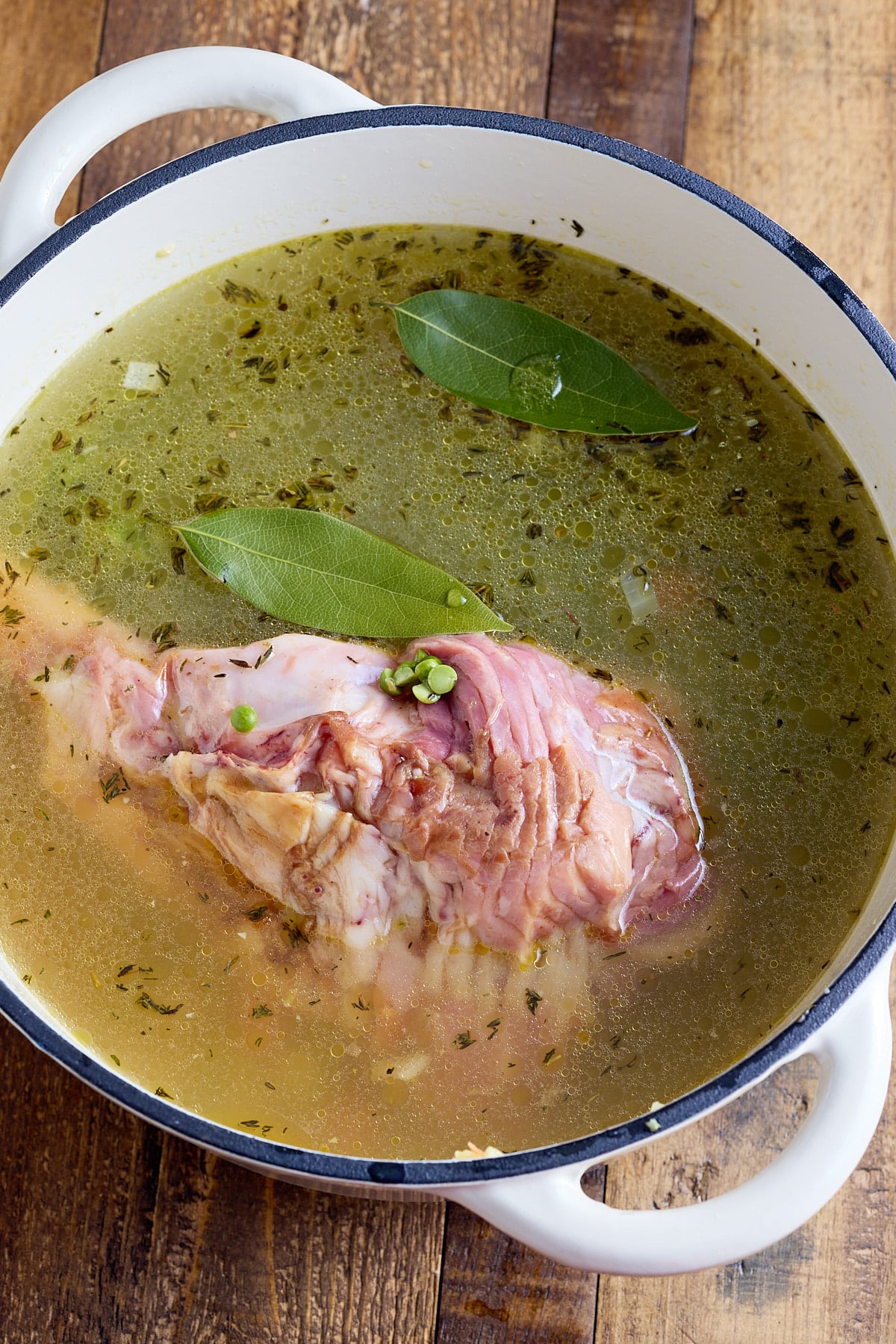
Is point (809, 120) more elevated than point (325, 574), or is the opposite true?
point (809, 120)

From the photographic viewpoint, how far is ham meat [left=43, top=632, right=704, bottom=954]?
1.61 meters

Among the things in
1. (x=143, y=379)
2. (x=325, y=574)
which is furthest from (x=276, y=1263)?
(x=143, y=379)

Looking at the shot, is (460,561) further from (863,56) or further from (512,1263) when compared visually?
(863,56)

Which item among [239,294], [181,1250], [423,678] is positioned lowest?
[181,1250]

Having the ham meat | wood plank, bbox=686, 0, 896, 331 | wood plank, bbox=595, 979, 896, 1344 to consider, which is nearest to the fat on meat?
the ham meat

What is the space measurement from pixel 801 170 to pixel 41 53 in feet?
4.62

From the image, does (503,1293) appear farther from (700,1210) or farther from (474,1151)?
(700,1210)

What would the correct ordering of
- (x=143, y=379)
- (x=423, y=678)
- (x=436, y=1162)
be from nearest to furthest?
(x=436, y=1162), (x=423, y=678), (x=143, y=379)

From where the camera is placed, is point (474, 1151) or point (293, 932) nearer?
point (474, 1151)

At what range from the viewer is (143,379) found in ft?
6.23

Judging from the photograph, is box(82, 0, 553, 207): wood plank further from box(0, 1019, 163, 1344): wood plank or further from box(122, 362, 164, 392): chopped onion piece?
box(0, 1019, 163, 1344): wood plank

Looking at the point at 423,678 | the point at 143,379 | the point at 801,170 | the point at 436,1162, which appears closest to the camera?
the point at 436,1162

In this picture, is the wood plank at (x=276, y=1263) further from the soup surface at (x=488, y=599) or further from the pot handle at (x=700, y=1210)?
the pot handle at (x=700, y=1210)

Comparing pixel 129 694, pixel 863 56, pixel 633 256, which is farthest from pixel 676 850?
pixel 863 56
